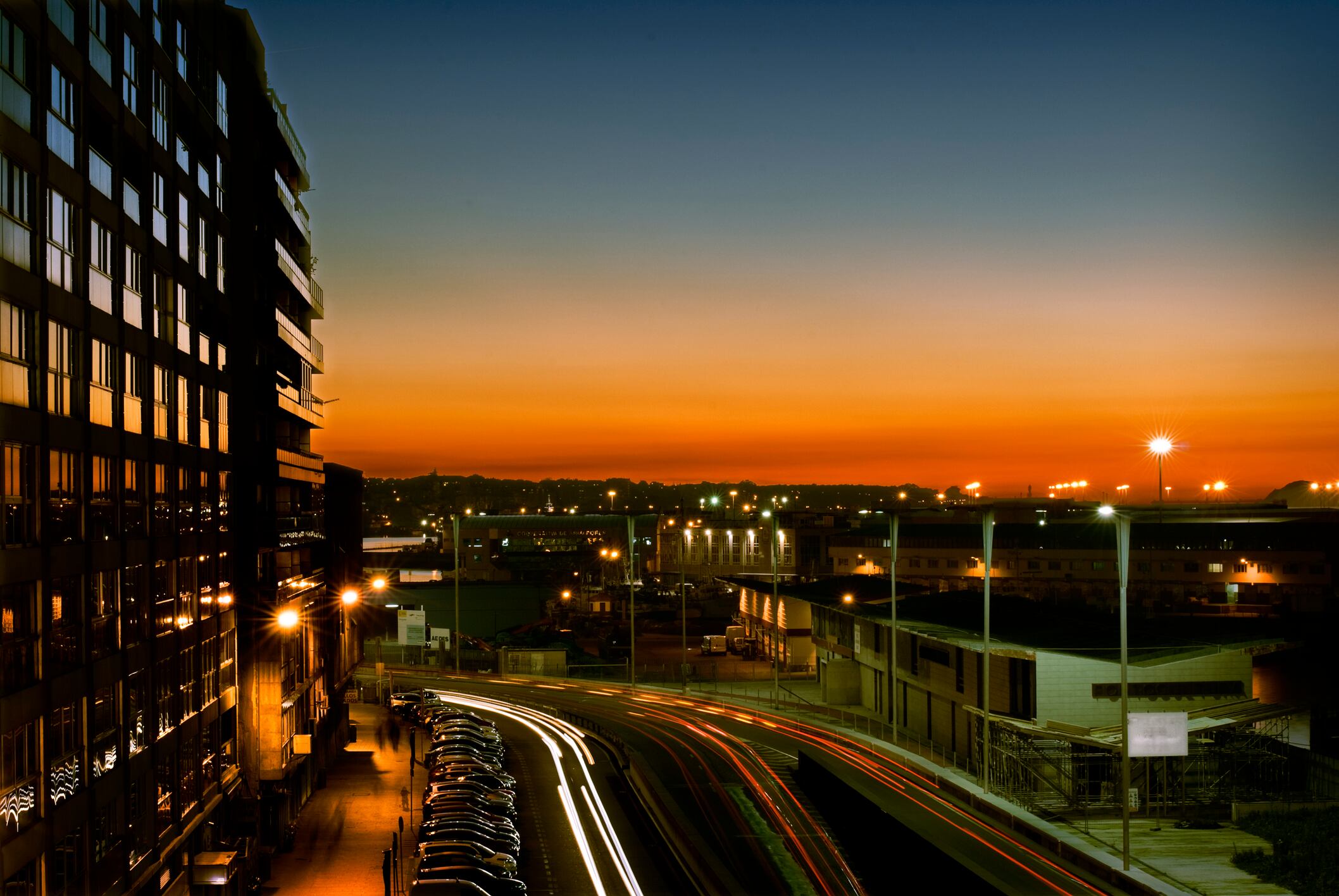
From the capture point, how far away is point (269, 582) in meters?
37.8

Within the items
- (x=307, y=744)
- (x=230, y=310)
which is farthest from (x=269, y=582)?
(x=230, y=310)

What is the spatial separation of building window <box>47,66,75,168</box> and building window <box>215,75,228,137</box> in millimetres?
12135

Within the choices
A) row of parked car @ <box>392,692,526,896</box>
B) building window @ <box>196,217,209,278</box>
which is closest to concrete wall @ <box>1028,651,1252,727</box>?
row of parked car @ <box>392,692,526,896</box>

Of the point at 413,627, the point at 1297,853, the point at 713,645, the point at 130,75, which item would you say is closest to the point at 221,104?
the point at 130,75

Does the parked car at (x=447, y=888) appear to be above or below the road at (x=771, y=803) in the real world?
above

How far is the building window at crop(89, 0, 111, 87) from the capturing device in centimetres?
2225

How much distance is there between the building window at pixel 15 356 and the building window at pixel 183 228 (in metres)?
9.98

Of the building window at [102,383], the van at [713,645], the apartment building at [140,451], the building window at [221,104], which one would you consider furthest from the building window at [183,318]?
the van at [713,645]

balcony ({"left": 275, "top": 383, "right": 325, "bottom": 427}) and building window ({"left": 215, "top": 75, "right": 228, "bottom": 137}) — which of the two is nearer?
building window ({"left": 215, "top": 75, "right": 228, "bottom": 137})

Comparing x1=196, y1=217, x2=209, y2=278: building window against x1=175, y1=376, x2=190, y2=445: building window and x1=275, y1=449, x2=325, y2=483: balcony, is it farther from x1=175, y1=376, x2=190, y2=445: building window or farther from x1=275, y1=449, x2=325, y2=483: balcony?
x1=275, y1=449, x2=325, y2=483: balcony

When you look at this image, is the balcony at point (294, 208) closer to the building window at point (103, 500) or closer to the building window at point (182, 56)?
the building window at point (182, 56)

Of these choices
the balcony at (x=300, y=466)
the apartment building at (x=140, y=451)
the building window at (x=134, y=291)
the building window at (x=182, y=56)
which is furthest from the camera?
the balcony at (x=300, y=466)

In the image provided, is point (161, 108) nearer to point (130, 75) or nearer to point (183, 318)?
point (130, 75)

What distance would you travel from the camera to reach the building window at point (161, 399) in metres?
26.6
